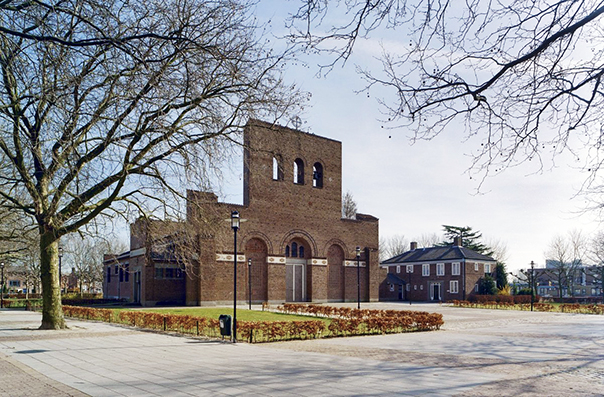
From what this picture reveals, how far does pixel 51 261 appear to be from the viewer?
2006 centimetres

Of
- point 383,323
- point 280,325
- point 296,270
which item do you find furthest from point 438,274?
point 280,325

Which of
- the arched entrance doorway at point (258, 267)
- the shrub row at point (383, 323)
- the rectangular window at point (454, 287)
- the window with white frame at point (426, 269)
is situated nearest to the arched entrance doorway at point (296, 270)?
the arched entrance doorway at point (258, 267)

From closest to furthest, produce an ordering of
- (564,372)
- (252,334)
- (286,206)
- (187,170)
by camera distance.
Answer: (564,372) < (187,170) < (252,334) < (286,206)

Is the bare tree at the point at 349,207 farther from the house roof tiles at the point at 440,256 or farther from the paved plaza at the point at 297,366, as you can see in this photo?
the paved plaza at the point at 297,366

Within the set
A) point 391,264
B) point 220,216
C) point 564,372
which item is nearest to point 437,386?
point 564,372

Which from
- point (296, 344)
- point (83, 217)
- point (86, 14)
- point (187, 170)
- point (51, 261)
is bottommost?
point (296, 344)

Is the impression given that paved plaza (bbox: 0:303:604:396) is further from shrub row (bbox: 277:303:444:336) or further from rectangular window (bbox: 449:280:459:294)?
rectangular window (bbox: 449:280:459:294)

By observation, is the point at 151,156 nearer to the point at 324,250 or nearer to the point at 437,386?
the point at 437,386

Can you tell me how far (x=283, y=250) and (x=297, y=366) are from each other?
111 ft

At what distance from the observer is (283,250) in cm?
4553

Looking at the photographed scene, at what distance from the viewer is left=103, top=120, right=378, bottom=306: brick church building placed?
41.3 m

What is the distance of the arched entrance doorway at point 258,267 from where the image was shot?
144 ft

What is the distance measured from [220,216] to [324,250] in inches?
1144

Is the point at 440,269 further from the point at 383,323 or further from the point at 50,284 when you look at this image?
the point at 50,284
